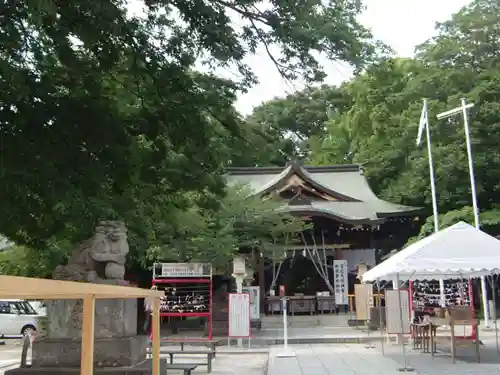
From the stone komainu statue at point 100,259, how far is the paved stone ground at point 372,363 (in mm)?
3580

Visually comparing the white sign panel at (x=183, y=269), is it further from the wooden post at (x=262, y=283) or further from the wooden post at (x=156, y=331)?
the wooden post at (x=156, y=331)

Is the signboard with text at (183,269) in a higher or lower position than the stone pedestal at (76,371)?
higher

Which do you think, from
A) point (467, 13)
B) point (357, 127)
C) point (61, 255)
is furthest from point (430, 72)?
point (61, 255)

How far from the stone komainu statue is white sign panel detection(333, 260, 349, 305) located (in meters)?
15.3

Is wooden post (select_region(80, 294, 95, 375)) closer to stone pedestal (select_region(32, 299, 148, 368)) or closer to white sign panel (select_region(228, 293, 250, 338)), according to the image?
stone pedestal (select_region(32, 299, 148, 368))

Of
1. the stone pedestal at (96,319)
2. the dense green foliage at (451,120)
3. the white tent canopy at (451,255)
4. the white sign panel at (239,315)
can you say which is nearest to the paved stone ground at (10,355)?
the stone pedestal at (96,319)

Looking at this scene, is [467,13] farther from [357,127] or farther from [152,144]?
[152,144]

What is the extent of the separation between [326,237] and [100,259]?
16.9 m

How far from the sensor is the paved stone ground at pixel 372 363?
9070 millimetres

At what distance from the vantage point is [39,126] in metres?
5.86

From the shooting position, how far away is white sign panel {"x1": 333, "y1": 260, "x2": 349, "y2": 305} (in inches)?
861

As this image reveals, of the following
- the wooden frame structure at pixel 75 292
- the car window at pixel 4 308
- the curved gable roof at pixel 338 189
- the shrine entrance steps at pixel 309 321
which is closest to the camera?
the wooden frame structure at pixel 75 292

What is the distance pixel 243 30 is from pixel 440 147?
19274 mm

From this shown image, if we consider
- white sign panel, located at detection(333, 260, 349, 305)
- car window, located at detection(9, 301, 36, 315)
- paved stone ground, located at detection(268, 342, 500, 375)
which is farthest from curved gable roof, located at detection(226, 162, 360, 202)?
paved stone ground, located at detection(268, 342, 500, 375)
